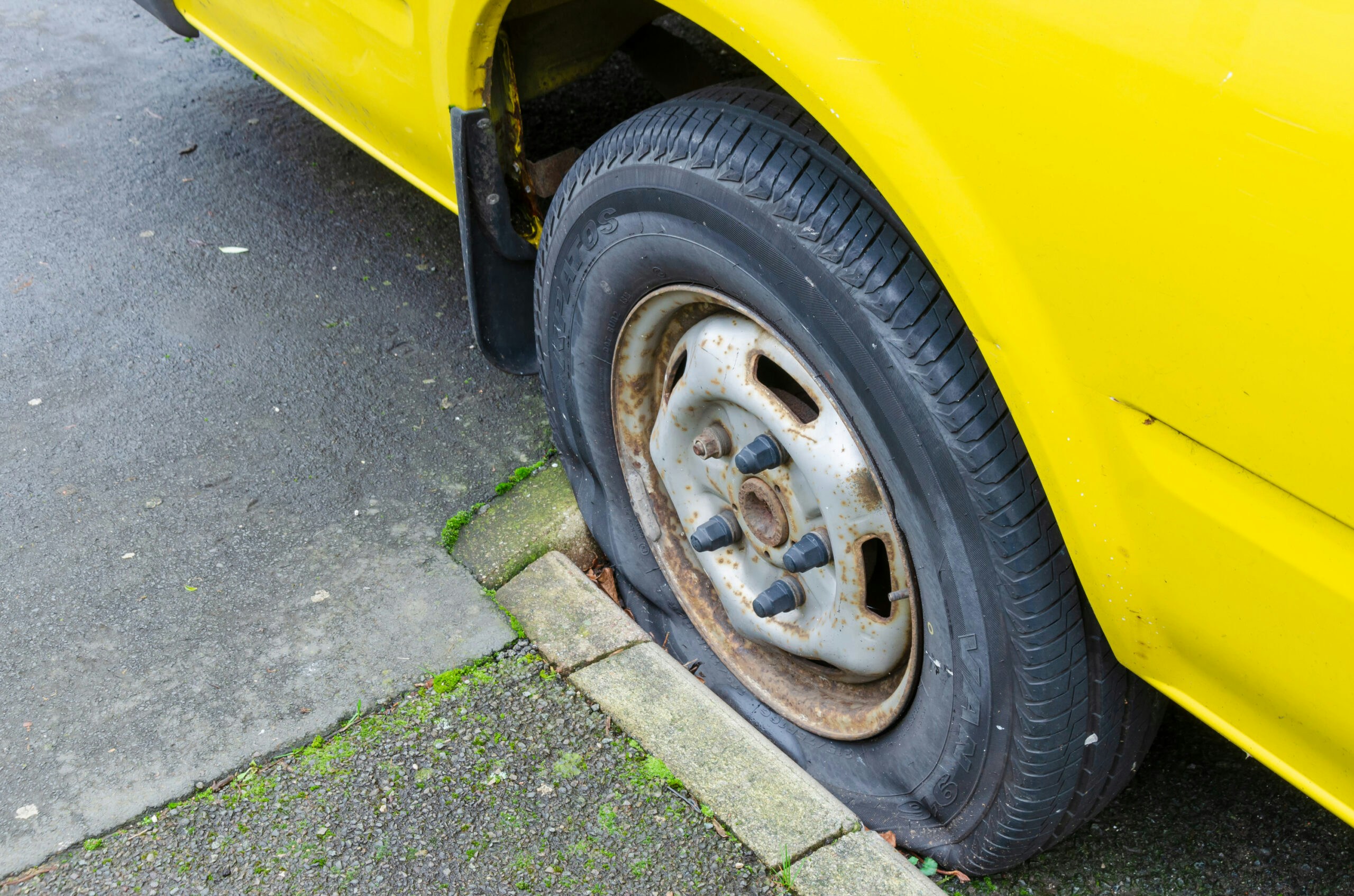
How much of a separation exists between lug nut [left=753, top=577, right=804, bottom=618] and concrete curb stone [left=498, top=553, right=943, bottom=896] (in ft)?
0.80

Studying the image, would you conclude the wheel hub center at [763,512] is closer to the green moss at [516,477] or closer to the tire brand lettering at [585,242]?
the tire brand lettering at [585,242]

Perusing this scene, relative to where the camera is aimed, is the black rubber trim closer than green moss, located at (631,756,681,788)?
No

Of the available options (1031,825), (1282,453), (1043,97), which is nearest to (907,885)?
(1031,825)

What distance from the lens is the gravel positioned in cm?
167

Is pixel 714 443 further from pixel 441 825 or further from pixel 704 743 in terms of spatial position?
pixel 441 825

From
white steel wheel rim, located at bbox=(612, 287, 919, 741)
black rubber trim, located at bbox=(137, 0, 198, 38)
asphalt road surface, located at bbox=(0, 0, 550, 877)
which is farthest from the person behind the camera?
black rubber trim, located at bbox=(137, 0, 198, 38)

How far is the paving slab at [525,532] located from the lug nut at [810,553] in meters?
0.79

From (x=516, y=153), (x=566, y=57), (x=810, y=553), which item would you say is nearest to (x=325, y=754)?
(x=810, y=553)

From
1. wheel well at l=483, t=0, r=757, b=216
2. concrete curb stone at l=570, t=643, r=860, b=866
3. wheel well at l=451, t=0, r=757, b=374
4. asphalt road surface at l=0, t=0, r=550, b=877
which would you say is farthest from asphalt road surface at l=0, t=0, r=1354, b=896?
wheel well at l=483, t=0, r=757, b=216

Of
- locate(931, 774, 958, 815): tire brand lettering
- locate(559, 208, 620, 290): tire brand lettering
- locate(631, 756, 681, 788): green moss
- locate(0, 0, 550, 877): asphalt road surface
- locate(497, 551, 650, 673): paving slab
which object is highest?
locate(559, 208, 620, 290): tire brand lettering

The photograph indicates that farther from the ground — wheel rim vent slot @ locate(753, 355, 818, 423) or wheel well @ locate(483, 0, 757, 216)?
wheel well @ locate(483, 0, 757, 216)

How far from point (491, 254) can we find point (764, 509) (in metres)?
0.85

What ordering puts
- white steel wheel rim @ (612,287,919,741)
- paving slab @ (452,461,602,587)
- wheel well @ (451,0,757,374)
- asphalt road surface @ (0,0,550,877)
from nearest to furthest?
1. white steel wheel rim @ (612,287,919,741)
2. asphalt road surface @ (0,0,550,877)
3. wheel well @ (451,0,757,374)
4. paving slab @ (452,461,602,587)

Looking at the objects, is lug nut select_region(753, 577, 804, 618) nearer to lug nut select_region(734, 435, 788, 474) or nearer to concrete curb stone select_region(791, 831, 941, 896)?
lug nut select_region(734, 435, 788, 474)
